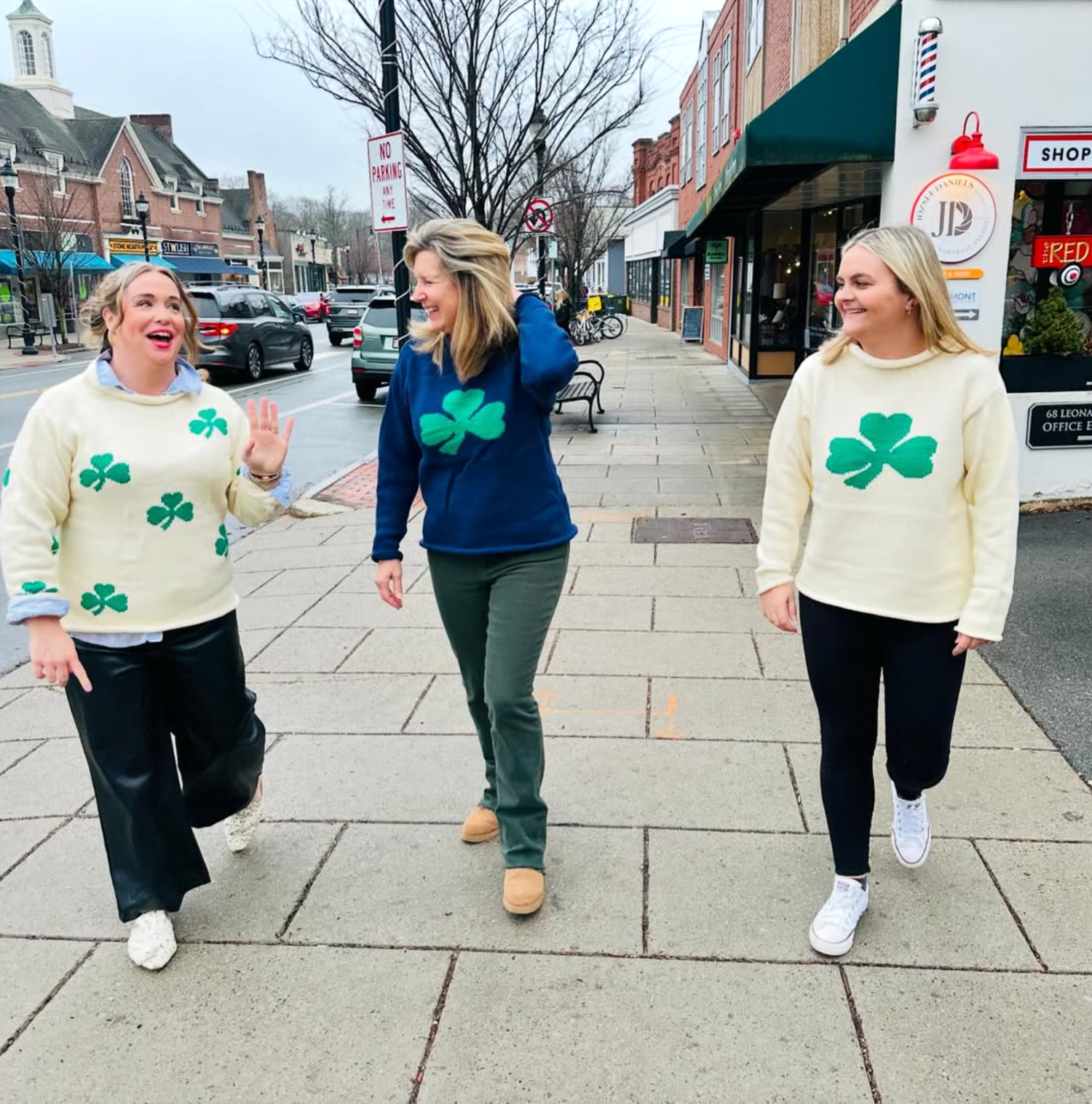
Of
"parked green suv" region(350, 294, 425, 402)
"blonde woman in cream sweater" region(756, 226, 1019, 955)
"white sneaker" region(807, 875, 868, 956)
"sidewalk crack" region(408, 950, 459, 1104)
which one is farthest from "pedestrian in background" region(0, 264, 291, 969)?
"parked green suv" region(350, 294, 425, 402)

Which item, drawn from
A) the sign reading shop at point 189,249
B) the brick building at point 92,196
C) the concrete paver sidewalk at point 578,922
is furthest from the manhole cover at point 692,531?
the sign reading shop at point 189,249

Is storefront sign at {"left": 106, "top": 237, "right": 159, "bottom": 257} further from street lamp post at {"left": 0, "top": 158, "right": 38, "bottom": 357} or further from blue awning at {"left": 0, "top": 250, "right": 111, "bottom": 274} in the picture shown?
street lamp post at {"left": 0, "top": 158, "right": 38, "bottom": 357}

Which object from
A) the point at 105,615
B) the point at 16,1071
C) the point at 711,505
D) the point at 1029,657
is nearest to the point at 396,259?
the point at 711,505

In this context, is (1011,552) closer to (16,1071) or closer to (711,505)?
(16,1071)

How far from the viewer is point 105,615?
102 inches

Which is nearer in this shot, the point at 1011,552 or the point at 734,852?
the point at 1011,552

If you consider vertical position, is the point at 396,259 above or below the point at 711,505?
above

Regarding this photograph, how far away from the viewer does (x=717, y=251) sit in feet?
73.5

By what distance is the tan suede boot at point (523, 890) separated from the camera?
2.79 meters

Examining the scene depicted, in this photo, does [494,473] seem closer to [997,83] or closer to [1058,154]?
[997,83]

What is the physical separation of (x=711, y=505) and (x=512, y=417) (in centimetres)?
567

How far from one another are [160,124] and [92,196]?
18068 millimetres

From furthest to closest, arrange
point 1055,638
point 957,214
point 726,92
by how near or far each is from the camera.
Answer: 1. point 726,92
2. point 957,214
3. point 1055,638

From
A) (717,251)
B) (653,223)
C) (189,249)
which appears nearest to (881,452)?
(717,251)
